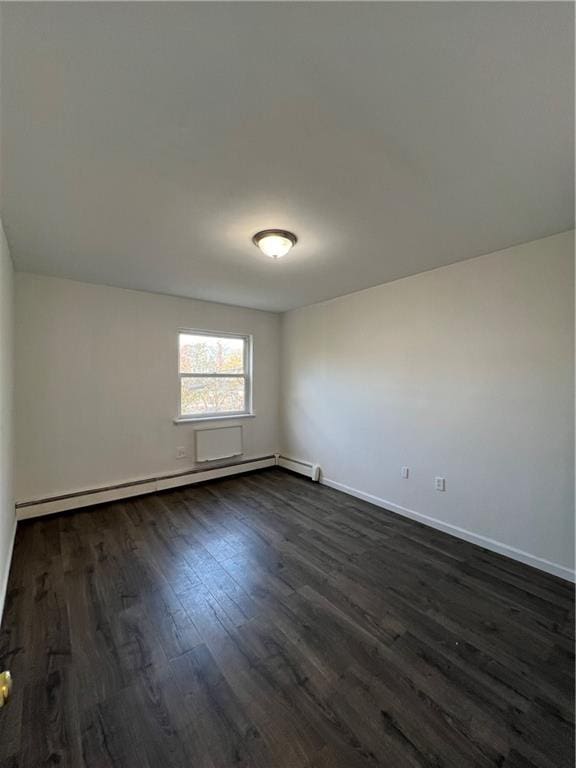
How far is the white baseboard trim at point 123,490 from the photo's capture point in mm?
3028

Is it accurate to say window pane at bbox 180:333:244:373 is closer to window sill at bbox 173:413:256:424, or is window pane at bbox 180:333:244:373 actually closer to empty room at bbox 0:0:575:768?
empty room at bbox 0:0:575:768

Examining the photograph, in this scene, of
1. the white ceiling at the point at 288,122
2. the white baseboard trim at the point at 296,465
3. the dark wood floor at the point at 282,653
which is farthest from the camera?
the white baseboard trim at the point at 296,465

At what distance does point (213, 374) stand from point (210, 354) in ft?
0.93

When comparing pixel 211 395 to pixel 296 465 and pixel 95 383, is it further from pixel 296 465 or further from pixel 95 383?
pixel 296 465

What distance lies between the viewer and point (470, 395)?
106 inches

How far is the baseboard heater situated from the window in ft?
3.14

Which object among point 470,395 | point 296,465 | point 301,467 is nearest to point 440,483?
point 470,395

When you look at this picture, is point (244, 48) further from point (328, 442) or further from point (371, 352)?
point (328, 442)

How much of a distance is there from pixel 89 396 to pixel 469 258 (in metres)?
4.00

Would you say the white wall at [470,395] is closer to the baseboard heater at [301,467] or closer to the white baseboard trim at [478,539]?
the white baseboard trim at [478,539]

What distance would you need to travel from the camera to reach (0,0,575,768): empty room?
3.44 feet

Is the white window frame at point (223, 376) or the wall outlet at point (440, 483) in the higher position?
the white window frame at point (223, 376)

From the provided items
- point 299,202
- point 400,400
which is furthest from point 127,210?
point 400,400

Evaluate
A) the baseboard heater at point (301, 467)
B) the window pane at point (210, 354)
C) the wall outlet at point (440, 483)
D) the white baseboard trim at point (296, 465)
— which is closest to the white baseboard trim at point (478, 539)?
the wall outlet at point (440, 483)
